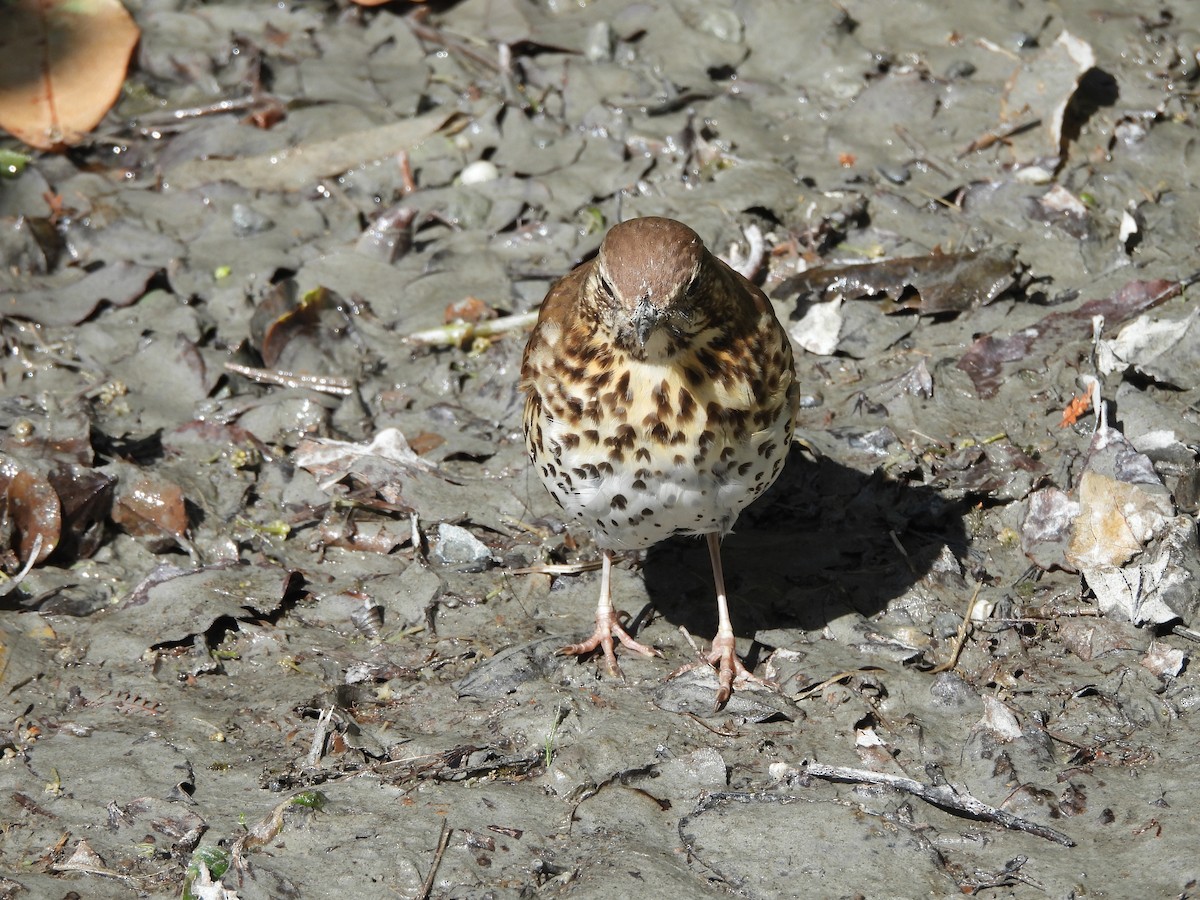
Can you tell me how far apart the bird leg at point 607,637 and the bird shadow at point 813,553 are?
28 cm

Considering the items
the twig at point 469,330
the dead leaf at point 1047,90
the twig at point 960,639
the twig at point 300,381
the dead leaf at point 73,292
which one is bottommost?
the twig at point 300,381

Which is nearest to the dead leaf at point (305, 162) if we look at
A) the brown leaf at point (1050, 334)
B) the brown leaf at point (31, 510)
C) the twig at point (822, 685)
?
the brown leaf at point (31, 510)

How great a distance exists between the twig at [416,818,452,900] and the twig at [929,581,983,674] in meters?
1.84

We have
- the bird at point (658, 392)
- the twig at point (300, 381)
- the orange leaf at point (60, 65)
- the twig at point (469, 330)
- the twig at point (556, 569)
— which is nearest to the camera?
the bird at point (658, 392)

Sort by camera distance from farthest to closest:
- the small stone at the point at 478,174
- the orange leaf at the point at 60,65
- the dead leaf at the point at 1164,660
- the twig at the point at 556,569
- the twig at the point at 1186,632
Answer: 1. the orange leaf at the point at 60,65
2. the small stone at the point at 478,174
3. the twig at the point at 556,569
4. the twig at the point at 1186,632
5. the dead leaf at the point at 1164,660

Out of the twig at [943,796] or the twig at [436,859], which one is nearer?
the twig at [436,859]

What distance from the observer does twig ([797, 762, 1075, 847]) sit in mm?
4105

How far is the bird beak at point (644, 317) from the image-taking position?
4109 mm

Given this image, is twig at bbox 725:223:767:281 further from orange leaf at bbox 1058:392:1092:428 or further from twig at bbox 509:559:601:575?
twig at bbox 509:559:601:575

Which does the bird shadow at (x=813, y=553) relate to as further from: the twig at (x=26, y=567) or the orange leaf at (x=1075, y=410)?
the twig at (x=26, y=567)

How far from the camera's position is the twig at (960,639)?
16.0 ft

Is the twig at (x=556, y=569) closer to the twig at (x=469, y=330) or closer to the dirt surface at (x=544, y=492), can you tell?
the dirt surface at (x=544, y=492)

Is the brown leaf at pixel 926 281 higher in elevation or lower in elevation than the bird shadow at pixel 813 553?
higher

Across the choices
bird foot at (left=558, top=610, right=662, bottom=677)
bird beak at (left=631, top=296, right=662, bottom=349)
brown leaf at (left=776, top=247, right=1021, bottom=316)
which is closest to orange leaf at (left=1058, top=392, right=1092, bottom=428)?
brown leaf at (left=776, top=247, right=1021, bottom=316)
